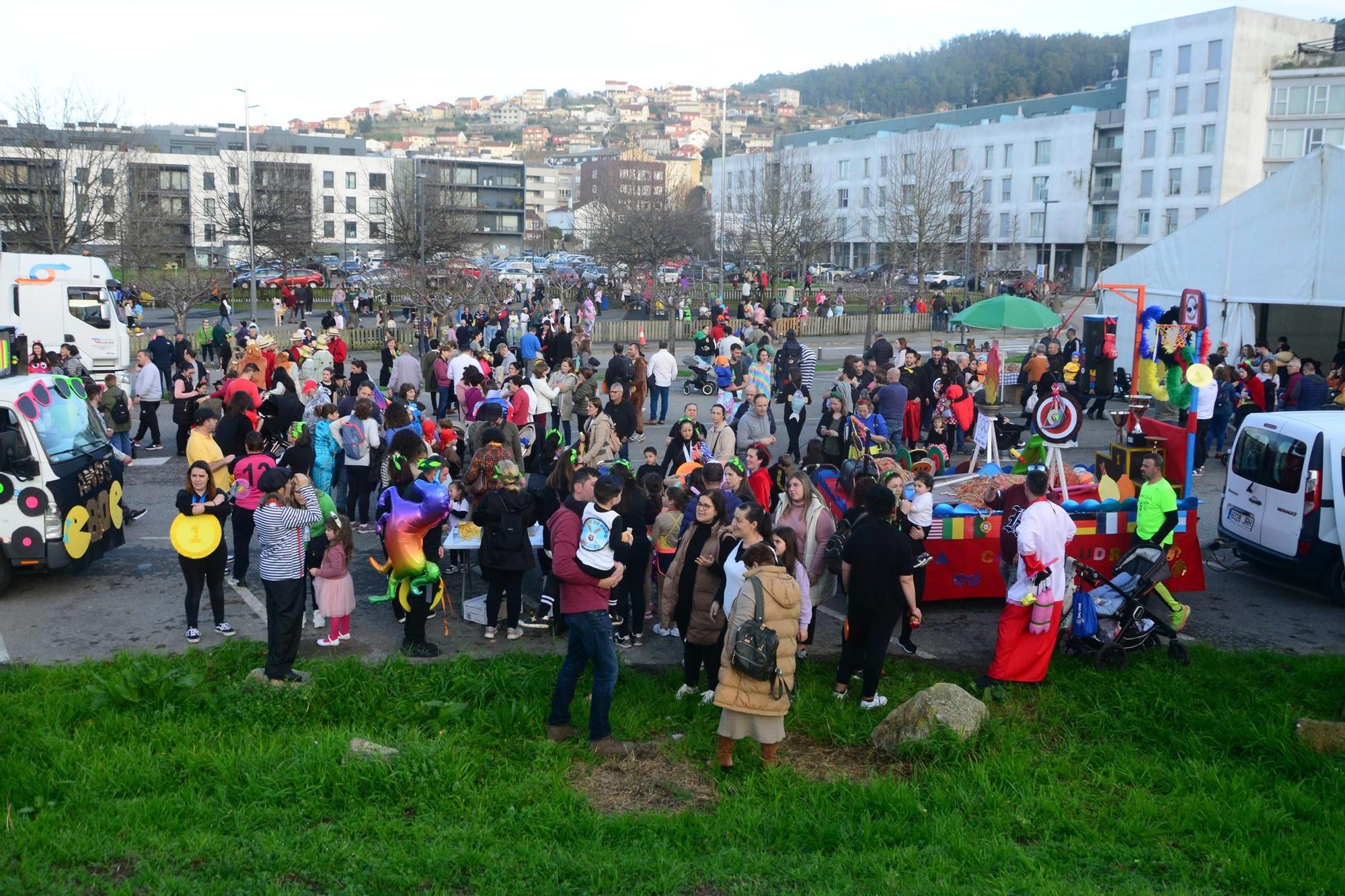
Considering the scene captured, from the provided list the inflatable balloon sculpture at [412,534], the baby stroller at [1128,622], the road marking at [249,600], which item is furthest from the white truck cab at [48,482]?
the baby stroller at [1128,622]

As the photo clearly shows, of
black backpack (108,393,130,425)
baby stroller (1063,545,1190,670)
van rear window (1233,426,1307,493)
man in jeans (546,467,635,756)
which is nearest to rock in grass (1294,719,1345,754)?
baby stroller (1063,545,1190,670)

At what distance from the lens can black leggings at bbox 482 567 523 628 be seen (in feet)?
29.1

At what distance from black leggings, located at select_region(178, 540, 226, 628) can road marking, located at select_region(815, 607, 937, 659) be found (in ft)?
16.5

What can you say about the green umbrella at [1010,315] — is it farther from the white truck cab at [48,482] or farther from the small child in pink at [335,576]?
the white truck cab at [48,482]

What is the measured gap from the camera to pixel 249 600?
33.2 feet

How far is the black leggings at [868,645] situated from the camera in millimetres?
7688

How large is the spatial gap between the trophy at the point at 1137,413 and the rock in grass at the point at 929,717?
5.68 meters

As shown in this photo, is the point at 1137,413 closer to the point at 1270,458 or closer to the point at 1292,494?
the point at 1270,458

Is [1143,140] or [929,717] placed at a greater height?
[1143,140]

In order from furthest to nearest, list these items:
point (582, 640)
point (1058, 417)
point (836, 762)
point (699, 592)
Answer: point (1058, 417)
point (699, 592)
point (836, 762)
point (582, 640)

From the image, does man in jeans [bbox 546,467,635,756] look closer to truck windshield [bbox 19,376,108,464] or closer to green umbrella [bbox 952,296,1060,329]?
truck windshield [bbox 19,376,108,464]

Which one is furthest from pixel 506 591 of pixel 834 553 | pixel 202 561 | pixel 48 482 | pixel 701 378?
pixel 701 378

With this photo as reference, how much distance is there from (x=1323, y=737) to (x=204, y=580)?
860 cm

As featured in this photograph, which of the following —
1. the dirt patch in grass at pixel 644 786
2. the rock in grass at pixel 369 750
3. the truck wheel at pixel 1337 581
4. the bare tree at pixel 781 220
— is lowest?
the dirt patch in grass at pixel 644 786
